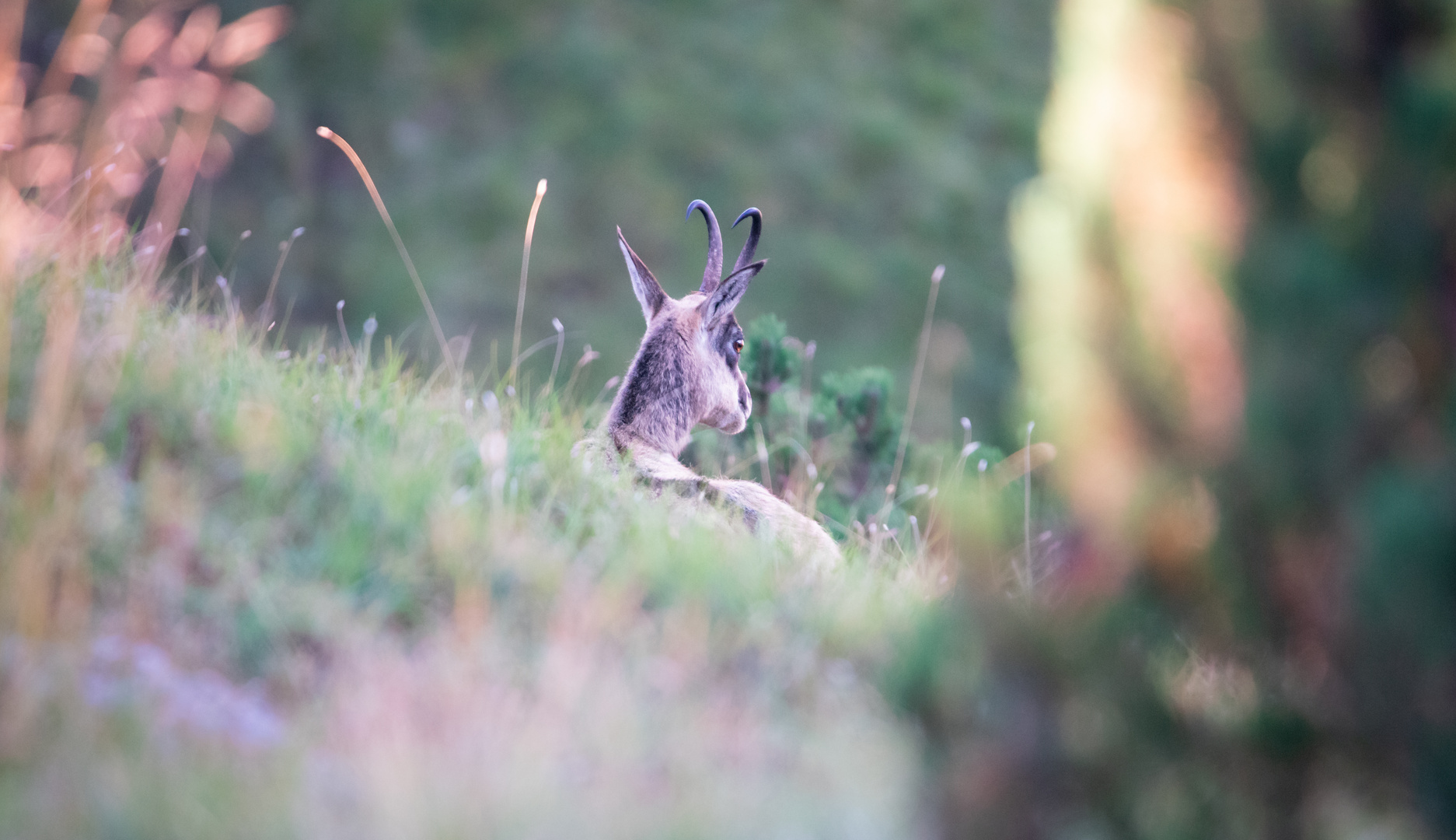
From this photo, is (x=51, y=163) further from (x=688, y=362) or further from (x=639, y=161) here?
(x=639, y=161)

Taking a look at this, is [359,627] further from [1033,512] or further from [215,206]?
[215,206]

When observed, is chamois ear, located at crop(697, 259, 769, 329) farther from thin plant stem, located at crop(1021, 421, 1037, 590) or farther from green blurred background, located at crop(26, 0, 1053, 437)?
green blurred background, located at crop(26, 0, 1053, 437)

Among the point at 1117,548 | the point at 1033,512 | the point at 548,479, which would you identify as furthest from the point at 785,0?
the point at 1117,548

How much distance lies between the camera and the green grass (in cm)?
283

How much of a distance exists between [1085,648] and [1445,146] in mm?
1365

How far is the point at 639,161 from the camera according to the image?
2294 cm

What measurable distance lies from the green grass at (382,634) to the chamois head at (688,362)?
1668mm

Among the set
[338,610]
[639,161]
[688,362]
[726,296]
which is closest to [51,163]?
[338,610]

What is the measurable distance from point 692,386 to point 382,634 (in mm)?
3649

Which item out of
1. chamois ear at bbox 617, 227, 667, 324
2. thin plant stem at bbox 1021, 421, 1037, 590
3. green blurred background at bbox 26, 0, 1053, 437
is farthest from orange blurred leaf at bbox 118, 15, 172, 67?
green blurred background at bbox 26, 0, 1053, 437

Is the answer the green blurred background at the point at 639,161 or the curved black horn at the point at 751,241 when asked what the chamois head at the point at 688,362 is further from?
the green blurred background at the point at 639,161

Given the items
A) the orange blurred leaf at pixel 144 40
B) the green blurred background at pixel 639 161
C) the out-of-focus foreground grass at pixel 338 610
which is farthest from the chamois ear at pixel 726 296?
the green blurred background at pixel 639 161

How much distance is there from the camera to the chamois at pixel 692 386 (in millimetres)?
6070

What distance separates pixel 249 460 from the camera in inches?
163
